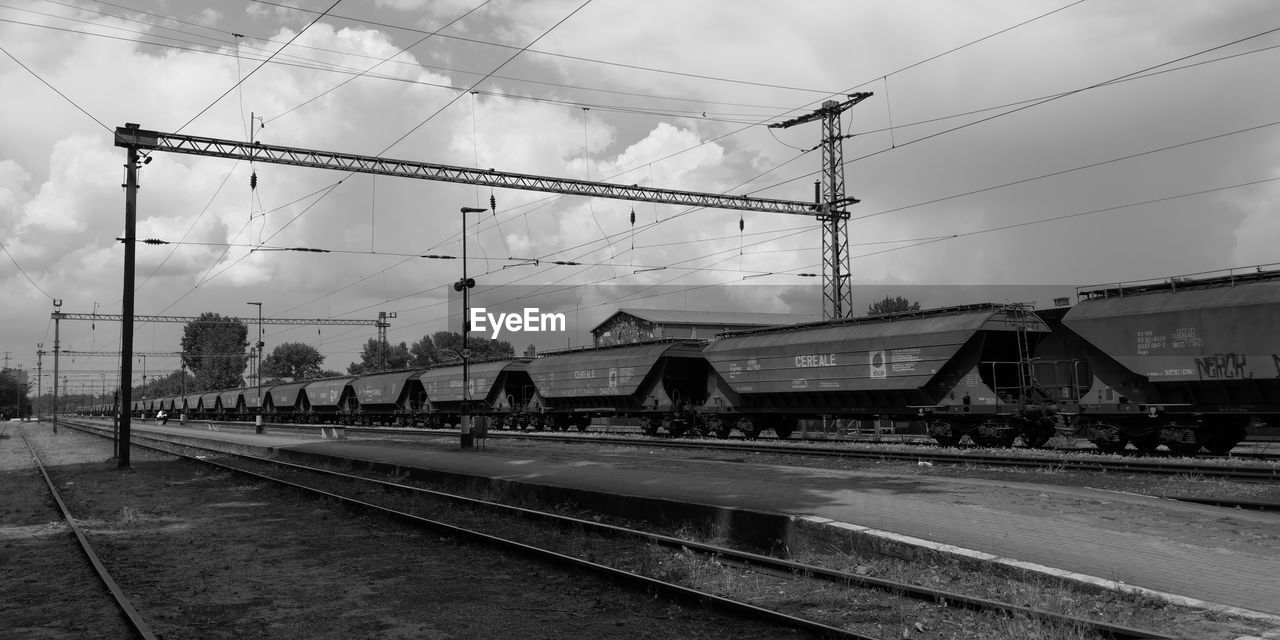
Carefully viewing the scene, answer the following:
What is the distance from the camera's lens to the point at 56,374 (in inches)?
2259

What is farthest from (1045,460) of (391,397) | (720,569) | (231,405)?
(231,405)

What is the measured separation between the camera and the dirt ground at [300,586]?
6680 mm

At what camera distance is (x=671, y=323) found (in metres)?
70.3

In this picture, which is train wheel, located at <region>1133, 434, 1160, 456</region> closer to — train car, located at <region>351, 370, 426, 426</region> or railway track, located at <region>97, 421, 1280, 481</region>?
railway track, located at <region>97, 421, 1280, 481</region>

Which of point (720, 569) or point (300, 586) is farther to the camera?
point (720, 569)

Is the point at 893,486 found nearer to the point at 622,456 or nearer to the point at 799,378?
the point at 622,456

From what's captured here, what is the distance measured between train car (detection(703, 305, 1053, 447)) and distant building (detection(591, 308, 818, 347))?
42.0m

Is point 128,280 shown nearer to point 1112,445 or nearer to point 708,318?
point 1112,445

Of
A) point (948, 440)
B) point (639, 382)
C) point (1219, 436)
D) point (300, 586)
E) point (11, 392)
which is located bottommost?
point (300, 586)

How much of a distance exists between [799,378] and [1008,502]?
13328 mm

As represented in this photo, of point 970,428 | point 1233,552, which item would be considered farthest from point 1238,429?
point 1233,552

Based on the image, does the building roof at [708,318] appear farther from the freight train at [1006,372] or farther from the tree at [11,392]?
the tree at [11,392]

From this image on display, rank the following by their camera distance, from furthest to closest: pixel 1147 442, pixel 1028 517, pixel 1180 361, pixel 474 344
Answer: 1. pixel 474 344
2. pixel 1147 442
3. pixel 1180 361
4. pixel 1028 517

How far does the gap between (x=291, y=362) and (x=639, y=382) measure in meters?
131
